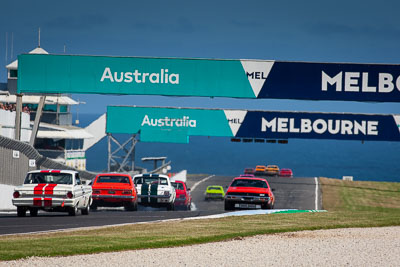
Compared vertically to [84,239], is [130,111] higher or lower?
higher

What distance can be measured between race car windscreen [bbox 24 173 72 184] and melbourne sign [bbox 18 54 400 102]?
31.4 feet

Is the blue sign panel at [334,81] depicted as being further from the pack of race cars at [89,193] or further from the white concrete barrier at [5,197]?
the white concrete barrier at [5,197]

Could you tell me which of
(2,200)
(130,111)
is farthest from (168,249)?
(130,111)

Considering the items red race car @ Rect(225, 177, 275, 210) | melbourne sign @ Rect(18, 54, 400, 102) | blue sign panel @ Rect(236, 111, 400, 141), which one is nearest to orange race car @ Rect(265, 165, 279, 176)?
blue sign panel @ Rect(236, 111, 400, 141)

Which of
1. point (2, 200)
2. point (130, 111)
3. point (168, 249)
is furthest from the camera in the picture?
point (130, 111)

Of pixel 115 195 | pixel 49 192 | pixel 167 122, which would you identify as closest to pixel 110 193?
pixel 115 195

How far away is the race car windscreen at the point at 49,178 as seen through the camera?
68.9ft

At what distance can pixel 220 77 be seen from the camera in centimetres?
3016

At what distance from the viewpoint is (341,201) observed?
168ft

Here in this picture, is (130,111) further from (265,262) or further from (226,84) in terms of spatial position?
(265,262)

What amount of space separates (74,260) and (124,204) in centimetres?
1390

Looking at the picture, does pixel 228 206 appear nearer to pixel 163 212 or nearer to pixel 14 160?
pixel 163 212

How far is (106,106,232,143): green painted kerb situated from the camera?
3625 centimetres

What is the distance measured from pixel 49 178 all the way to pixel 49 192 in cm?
91
